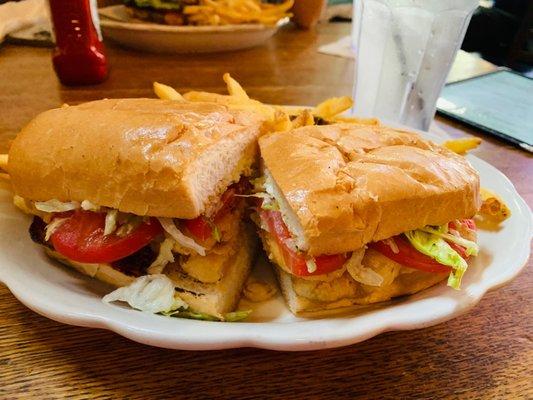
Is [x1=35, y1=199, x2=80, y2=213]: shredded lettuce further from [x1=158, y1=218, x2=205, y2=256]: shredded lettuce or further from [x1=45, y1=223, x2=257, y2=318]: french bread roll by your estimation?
[x1=158, y1=218, x2=205, y2=256]: shredded lettuce

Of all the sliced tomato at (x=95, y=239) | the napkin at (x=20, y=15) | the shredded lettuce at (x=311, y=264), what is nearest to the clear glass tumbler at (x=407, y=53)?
the shredded lettuce at (x=311, y=264)

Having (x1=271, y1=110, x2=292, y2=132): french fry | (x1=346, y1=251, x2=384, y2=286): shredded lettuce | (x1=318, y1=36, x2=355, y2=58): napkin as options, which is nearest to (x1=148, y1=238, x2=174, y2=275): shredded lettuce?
(x1=346, y1=251, x2=384, y2=286): shredded lettuce

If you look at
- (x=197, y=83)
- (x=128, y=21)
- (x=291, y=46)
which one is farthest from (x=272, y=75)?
(x=128, y=21)

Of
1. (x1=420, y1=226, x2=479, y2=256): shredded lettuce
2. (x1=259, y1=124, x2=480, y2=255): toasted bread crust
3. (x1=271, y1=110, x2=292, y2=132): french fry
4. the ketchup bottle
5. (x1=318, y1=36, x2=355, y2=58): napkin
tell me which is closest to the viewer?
(x1=259, y1=124, x2=480, y2=255): toasted bread crust

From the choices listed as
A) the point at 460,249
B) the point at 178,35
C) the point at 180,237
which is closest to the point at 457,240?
the point at 460,249

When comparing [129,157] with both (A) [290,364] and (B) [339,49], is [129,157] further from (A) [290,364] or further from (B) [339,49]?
(B) [339,49]
